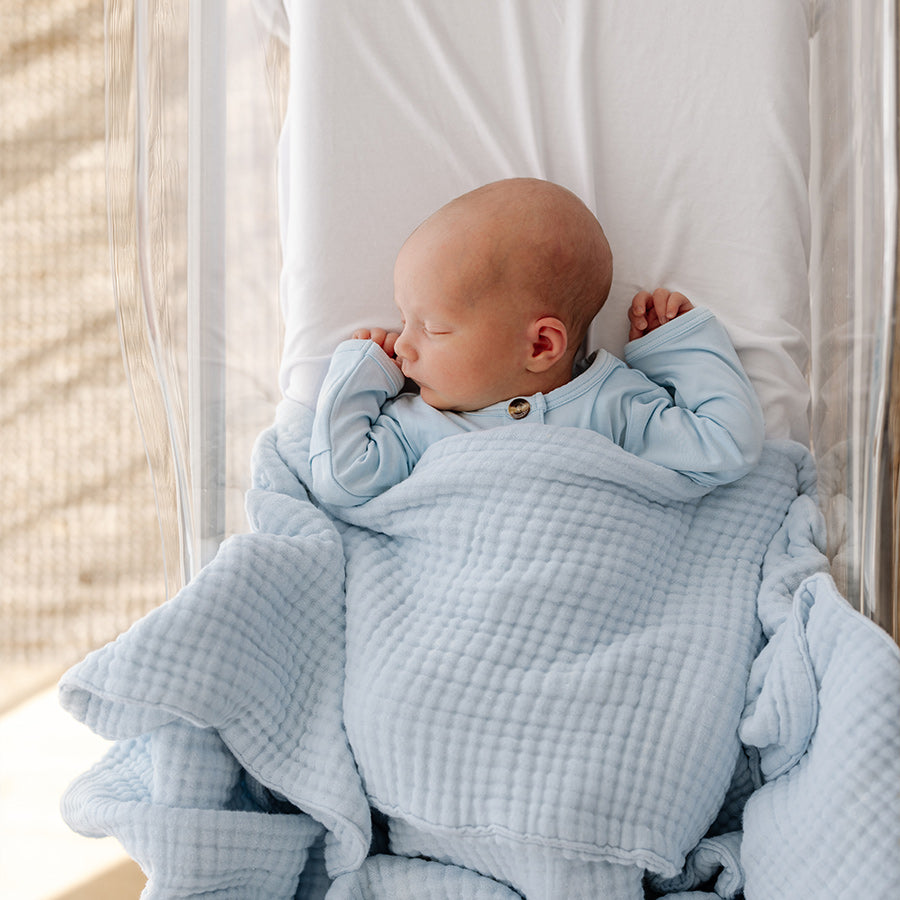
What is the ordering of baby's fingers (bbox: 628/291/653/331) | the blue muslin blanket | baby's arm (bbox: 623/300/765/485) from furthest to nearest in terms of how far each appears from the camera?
baby's fingers (bbox: 628/291/653/331) → baby's arm (bbox: 623/300/765/485) → the blue muslin blanket

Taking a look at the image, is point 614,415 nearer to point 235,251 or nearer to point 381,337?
point 381,337

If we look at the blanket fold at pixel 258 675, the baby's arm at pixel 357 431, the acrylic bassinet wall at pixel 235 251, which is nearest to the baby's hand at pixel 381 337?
the baby's arm at pixel 357 431

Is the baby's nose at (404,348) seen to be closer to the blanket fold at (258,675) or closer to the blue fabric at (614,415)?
the blue fabric at (614,415)

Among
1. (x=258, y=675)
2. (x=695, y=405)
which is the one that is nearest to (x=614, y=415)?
(x=695, y=405)

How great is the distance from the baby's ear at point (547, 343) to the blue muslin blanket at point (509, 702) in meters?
0.09

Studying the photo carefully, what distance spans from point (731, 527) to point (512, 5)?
2.26ft

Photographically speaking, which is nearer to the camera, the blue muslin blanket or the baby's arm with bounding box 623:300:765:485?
the blue muslin blanket

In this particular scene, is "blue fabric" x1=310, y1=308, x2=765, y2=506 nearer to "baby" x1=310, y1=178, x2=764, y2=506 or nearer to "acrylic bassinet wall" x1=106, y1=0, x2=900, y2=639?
"baby" x1=310, y1=178, x2=764, y2=506

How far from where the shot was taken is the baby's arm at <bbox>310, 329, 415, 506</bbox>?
1.07m

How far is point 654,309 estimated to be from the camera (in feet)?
3.73

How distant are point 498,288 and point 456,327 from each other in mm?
62

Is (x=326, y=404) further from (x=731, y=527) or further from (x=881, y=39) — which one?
(x=881, y=39)

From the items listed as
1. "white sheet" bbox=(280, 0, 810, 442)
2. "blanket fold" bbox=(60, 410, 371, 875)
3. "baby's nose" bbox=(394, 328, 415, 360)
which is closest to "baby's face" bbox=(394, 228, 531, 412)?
"baby's nose" bbox=(394, 328, 415, 360)

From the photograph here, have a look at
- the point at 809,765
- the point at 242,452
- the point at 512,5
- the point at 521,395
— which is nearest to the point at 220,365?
the point at 242,452
